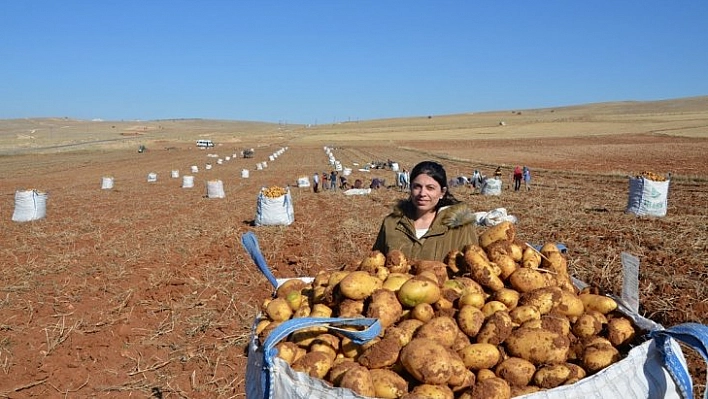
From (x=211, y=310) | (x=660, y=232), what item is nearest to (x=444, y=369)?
(x=211, y=310)

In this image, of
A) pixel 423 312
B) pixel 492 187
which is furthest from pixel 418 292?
pixel 492 187

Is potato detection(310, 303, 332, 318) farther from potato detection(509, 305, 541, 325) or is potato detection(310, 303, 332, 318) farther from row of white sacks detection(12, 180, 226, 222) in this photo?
row of white sacks detection(12, 180, 226, 222)

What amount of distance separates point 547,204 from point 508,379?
541 inches

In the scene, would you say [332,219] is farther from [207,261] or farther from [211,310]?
Result: [211,310]

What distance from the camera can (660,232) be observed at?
10.0 meters

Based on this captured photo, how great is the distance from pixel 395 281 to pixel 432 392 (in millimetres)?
697

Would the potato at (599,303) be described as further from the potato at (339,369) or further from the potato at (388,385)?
the potato at (339,369)

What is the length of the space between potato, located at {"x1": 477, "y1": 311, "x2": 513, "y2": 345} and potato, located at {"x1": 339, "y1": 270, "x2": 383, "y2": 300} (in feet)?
1.87

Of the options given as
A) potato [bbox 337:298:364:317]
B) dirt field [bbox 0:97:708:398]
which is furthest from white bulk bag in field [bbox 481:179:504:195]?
potato [bbox 337:298:364:317]

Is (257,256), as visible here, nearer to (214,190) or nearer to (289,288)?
(289,288)

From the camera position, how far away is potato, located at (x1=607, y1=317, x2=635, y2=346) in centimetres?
222

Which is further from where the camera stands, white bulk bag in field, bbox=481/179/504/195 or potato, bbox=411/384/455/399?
white bulk bag in field, bbox=481/179/504/195

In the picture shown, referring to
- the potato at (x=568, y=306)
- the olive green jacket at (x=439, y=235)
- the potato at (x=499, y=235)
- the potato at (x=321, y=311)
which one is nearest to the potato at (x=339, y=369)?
the potato at (x=321, y=311)

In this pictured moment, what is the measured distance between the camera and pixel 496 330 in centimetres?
217
